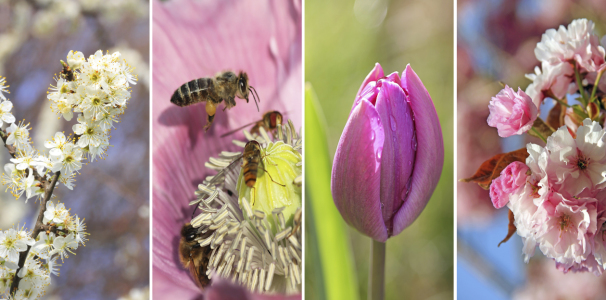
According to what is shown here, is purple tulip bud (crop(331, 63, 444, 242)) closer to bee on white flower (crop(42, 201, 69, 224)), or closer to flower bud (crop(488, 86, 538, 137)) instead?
flower bud (crop(488, 86, 538, 137))

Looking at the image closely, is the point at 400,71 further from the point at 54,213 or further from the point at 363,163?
the point at 54,213

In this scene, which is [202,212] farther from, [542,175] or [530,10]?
[530,10]

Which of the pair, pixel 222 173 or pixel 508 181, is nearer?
pixel 508 181

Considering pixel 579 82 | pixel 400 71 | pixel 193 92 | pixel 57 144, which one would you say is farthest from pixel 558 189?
pixel 57 144

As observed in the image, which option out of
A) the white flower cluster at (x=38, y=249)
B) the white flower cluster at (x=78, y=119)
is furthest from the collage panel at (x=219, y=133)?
the white flower cluster at (x=38, y=249)

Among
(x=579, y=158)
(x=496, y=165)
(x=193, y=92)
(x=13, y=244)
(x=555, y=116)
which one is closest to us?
(x=579, y=158)

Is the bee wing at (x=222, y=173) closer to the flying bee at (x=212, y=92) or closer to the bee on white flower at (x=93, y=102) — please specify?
the flying bee at (x=212, y=92)

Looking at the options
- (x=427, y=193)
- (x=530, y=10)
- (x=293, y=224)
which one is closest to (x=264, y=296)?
(x=293, y=224)
